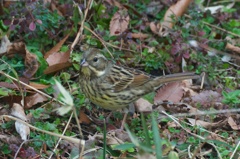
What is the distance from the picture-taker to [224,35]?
7059mm

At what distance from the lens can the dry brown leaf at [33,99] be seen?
5418 millimetres

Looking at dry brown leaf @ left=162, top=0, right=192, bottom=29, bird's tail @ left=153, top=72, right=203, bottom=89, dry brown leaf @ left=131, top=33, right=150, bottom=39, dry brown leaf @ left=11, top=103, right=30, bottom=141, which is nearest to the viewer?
dry brown leaf @ left=11, top=103, right=30, bottom=141

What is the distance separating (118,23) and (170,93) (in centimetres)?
112

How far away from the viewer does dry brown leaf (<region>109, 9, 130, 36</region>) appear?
6.57 meters

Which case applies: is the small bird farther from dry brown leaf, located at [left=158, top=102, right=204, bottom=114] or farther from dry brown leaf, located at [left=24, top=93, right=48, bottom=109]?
dry brown leaf, located at [left=24, top=93, right=48, bottom=109]

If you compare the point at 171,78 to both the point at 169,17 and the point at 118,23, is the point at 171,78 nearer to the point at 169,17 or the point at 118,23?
the point at 118,23

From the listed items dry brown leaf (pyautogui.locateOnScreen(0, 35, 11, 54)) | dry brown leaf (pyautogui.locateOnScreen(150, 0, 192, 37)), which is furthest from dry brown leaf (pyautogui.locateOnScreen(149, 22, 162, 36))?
dry brown leaf (pyautogui.locateOnScreen(0, 35, 11, 54))

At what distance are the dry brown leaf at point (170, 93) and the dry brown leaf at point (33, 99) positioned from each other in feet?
3.61

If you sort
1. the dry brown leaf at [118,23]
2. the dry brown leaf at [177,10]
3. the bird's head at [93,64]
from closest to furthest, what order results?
the bird's head at [93,64]
the dry brown leaf at [118,23]
the dry brown leaf at [177,10]

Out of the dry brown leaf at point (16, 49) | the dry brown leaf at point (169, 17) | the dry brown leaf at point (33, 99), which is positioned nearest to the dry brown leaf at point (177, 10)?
the dry brown leaf at point (169, 17)

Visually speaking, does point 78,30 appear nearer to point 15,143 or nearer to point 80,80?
point 80,80

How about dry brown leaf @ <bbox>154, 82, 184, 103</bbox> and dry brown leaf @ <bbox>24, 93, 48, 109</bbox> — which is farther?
dry brown leaf @ <bbox>154, 82, 184, 103</bbox>

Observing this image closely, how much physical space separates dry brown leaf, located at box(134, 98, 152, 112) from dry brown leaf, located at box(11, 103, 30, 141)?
1125 millimetres

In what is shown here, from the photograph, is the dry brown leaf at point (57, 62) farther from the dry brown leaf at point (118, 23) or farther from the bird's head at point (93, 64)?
the dry brown leaf at point (118, 23)
